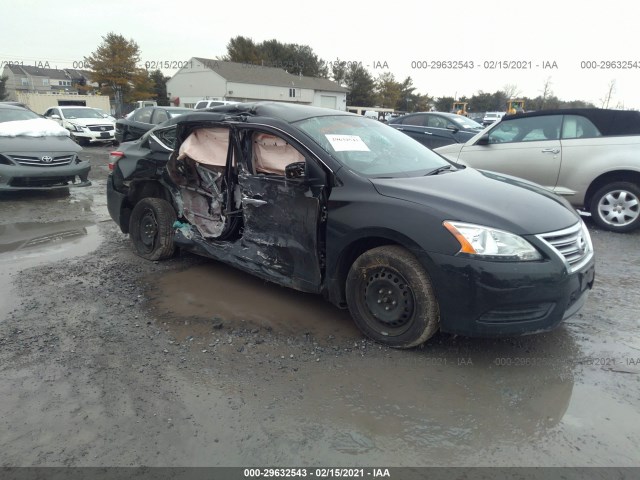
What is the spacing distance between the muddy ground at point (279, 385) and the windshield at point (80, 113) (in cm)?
1612

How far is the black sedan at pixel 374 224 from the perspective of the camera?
2.89 meters

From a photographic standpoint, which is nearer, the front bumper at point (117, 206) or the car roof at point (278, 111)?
the car roof at point (278, 111)

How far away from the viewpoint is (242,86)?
169 feet

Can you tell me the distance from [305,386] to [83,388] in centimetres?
138

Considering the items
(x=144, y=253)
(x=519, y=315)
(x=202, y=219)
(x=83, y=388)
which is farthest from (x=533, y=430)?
(x=144, y=253)

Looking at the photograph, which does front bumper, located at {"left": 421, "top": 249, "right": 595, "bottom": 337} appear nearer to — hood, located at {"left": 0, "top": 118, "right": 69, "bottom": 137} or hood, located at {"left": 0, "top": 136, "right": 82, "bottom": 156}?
hood, located at {"left": 0, "top": 136, "right": 82, "bottom": 156}

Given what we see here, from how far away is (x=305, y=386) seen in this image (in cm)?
289

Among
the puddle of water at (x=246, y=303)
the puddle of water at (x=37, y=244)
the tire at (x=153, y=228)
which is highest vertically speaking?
the tire at (x=153, y=228)

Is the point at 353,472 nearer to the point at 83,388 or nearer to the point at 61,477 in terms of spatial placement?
the point at 61,477

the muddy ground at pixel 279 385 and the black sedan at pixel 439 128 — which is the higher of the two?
the black sedan at pixel 439 128

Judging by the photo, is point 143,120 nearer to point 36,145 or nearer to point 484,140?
point 36,145

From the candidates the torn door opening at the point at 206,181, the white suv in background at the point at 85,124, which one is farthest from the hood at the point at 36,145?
the white suv in background at the point at 85,124

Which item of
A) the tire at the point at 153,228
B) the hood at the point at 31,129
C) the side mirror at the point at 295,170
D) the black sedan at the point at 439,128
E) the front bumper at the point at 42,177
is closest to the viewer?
the side mirror at the point at 295,170

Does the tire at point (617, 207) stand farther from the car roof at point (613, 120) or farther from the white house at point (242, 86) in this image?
the white house at point (242, 86)
